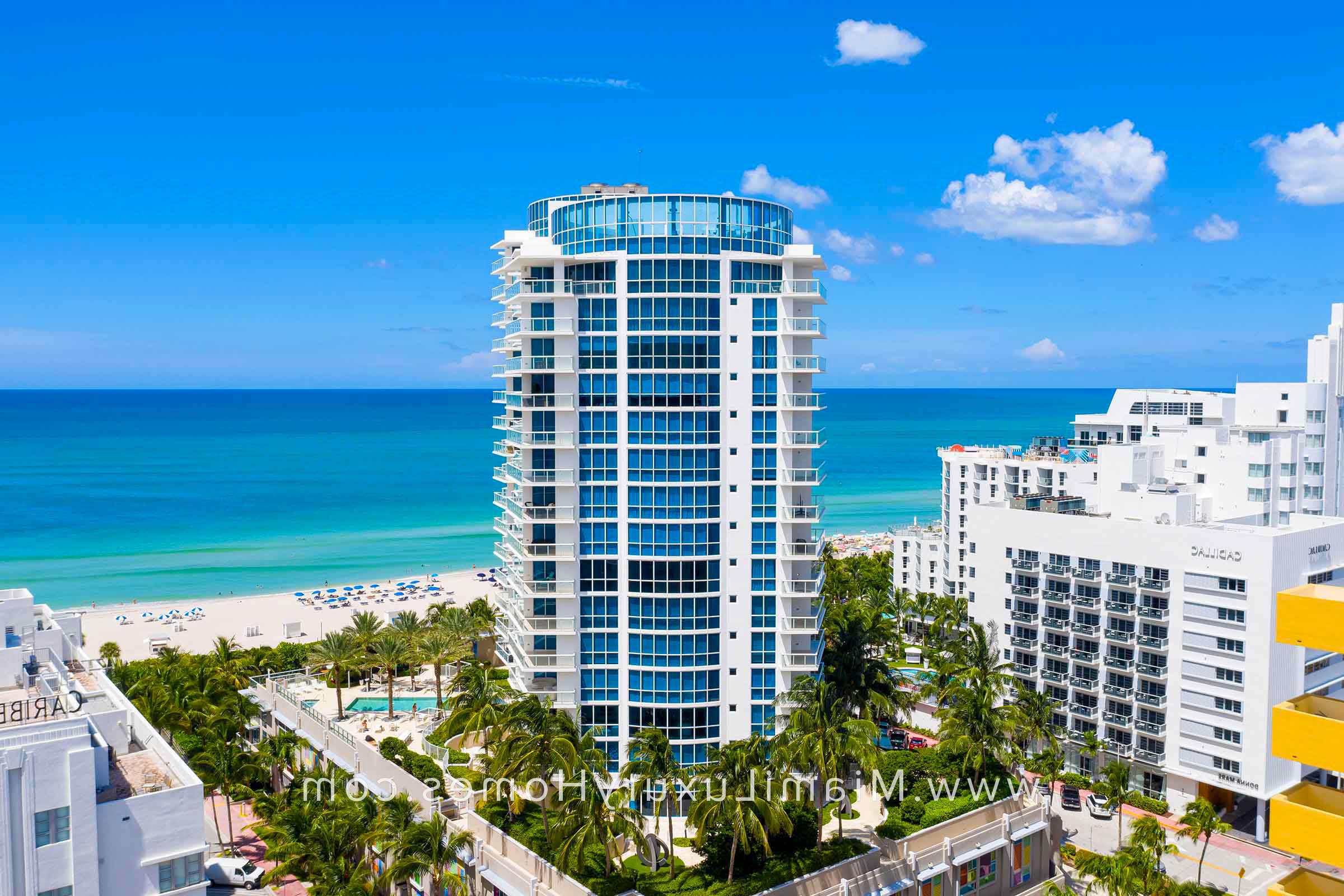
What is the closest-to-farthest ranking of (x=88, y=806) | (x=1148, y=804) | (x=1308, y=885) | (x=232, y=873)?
(x=1308, y=885)
(x=88, y=806)
(x=232, y=873)
(x=1148, y=804)

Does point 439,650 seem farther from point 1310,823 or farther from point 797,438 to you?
point 1310,823

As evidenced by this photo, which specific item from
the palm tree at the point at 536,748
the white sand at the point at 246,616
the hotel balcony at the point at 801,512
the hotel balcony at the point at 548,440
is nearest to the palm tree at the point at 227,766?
the palm tree at the point at 536,748

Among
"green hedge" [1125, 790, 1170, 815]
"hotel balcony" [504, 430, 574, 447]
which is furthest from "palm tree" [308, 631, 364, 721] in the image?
"green hedge" [1125, 790, 1170, 815]

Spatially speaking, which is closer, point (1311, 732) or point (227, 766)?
point (1311, 732)

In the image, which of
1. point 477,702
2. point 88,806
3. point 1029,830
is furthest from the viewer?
point 477,702

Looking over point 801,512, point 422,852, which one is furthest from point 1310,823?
point 801,512

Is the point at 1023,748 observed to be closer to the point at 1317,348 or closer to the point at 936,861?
the point at 936,861

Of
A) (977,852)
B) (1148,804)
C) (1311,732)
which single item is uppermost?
(1311,732)

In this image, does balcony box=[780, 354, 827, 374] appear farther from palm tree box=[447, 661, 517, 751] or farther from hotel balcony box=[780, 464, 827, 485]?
palm tree box=[447, 661, 517, 751]
